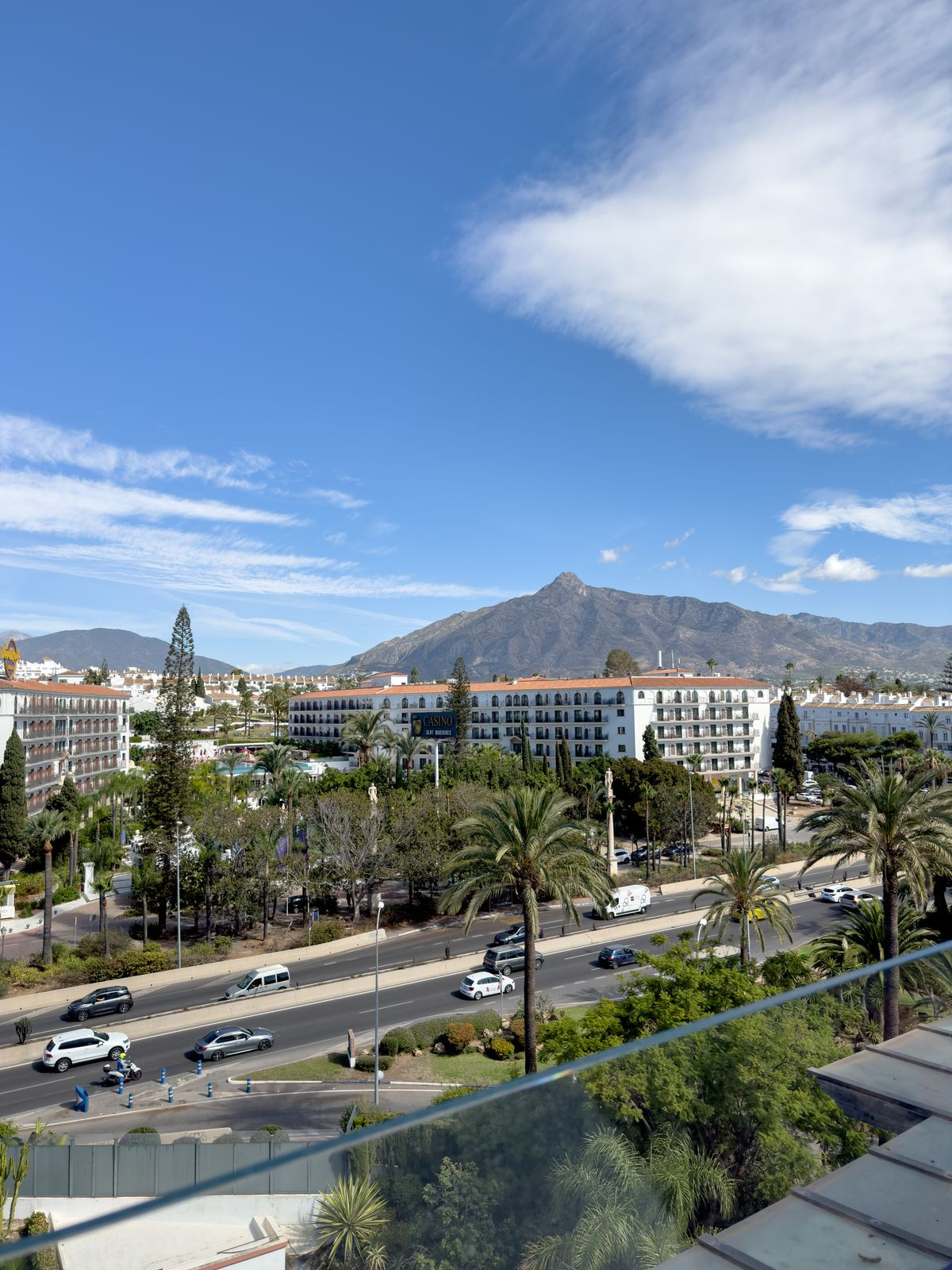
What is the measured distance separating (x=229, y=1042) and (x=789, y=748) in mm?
60546

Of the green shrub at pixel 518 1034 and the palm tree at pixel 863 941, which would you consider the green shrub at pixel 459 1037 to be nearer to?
the green shrub at pixel 518 1034

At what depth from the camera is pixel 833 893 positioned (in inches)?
1801

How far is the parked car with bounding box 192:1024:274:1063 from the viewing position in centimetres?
2777

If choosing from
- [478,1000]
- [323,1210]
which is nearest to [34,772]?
[478,1000]

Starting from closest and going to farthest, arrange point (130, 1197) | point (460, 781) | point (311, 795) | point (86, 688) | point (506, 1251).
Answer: point (506, 1251) < point (130, 1197) < point (311, 795) < point (460, 781) < point (86, 688)

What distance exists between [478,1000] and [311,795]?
22318 mm

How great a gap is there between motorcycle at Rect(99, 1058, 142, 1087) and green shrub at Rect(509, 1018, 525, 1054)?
12.5 m

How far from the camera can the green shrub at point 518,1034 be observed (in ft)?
92.1

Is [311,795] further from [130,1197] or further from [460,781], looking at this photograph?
[130,1197]

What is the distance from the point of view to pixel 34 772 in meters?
61.7

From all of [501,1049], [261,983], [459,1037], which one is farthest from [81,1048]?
[501,1049]

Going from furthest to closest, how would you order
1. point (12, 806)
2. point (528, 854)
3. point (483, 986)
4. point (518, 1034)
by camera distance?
point (12, 806)
point (483, 986)
point (518, 1034)
point (528, 854)

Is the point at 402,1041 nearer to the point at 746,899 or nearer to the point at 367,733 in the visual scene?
the point at 746,899

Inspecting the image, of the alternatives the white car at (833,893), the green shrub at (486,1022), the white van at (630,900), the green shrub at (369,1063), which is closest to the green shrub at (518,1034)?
the green shrub at (486,1022)
